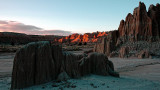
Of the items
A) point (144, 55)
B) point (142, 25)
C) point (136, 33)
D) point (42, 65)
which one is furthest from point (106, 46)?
point (42, 65)

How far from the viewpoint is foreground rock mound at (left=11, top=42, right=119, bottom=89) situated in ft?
36.2

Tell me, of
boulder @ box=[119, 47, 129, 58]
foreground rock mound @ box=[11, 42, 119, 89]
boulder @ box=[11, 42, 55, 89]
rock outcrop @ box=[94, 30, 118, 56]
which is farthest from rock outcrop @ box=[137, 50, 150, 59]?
boulder @ box=[11, 42, 55, 89]

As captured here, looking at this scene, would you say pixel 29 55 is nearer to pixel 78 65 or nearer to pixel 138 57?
pixel 78 65

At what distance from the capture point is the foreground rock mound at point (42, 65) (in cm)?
1102

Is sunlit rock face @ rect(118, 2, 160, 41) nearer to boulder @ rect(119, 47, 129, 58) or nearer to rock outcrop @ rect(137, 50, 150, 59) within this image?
boulder @ rect(119, 47, 129, 58)

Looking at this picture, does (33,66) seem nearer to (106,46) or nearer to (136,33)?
(106,46)

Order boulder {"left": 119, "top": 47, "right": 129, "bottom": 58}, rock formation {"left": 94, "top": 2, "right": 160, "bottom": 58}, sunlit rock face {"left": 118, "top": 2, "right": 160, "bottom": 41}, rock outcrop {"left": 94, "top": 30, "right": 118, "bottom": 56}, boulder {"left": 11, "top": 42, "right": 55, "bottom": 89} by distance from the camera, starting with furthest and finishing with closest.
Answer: sunlit rock face {"left": 118, "top": 2, "right": 160, "bottom": 41} < rock formation {"left": 94, "top": 2, "right": 160, "bottom": 58} < rock outcrop {"left": 94, "top": 30, "right": 118, "bottom": 56} < boulder {"left": 119, "top": 47, "right": 129, "bottom": 58} < boulder {"left": 11, "top": 42, "right": 55, "bottom": 89}

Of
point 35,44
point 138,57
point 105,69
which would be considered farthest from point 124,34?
point 35,44

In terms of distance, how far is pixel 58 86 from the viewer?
11.6m

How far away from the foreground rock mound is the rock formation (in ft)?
111

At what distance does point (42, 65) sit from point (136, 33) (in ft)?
151

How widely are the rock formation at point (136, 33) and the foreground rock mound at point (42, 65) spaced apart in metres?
33.8

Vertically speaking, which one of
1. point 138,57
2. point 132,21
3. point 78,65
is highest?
point 132,21

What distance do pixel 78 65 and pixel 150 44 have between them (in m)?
41.1
